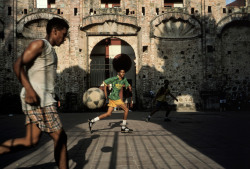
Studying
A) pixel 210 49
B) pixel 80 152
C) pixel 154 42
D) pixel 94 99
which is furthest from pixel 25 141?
pixel 210 49

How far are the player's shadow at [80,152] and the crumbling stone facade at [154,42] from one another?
11.2 m

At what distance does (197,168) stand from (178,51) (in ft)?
48.0

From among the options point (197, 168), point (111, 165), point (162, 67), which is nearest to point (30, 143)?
point (111, 165)

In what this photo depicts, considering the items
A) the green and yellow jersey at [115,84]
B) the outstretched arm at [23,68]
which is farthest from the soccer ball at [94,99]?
the outstretched arm at [23,68]

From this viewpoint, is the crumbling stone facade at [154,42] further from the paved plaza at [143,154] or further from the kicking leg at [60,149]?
the kicking leg at [60,149]

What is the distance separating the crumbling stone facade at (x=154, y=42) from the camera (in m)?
15.7

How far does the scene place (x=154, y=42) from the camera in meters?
16.4

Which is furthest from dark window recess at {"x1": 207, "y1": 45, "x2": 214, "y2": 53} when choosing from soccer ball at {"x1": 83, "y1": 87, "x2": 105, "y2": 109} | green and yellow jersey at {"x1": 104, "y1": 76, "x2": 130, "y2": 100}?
green and yellow jersey at {"x1": 104, "y1": 76, "x2": 130, "y2": 100}

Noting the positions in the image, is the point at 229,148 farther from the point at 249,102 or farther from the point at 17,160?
the point at 249,102

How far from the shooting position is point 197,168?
2932 mm

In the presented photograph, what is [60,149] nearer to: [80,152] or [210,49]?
[80,152]

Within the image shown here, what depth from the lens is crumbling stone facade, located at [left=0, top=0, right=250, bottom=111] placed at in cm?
1573

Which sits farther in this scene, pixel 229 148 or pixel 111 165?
pixel 229 148

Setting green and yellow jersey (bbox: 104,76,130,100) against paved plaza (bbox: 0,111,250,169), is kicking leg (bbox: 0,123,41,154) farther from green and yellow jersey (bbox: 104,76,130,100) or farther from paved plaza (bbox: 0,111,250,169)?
green and yellow jersey (bbox: 104,76,130,100)
